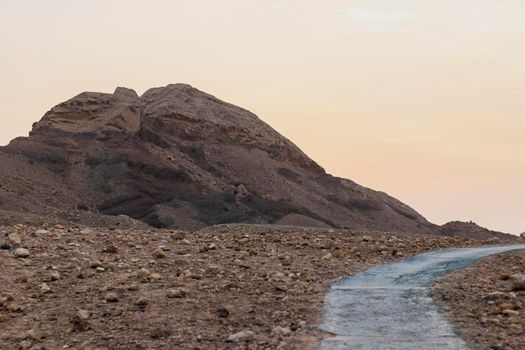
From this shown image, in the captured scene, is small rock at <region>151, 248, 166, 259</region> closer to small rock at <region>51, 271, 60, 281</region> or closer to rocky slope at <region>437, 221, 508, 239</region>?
small rock at <region>51, 271, 60, 281</region>

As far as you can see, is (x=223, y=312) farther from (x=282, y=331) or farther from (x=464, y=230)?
(x=464, y=230)

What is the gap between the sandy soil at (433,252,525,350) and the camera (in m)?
7.91

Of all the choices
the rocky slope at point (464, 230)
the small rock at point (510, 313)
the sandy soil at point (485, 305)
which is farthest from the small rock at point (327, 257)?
the rocky slope at point (464, 230)

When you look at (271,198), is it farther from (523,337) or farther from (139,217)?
(523,337)

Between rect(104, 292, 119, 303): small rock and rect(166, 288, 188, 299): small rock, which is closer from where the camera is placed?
rect(104, 292, 119, 303): small rock

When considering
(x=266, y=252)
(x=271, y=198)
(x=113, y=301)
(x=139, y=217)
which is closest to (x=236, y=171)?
(x=271, y=198)

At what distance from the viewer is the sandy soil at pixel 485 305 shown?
7908 millimetres

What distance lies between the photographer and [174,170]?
66688 mm

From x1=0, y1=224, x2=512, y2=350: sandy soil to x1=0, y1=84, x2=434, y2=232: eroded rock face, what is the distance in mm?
36877

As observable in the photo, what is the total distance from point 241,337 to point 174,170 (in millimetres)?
59382

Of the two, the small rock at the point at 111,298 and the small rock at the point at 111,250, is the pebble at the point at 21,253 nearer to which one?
the small rock at the point at 111,250

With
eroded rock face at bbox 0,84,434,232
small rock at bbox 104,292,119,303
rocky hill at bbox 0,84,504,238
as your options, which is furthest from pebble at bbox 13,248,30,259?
eroded rock face at bbox 0,84,434,232

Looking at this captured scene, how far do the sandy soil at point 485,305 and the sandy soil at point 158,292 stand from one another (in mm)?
1897

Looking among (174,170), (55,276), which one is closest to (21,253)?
(55,276)
